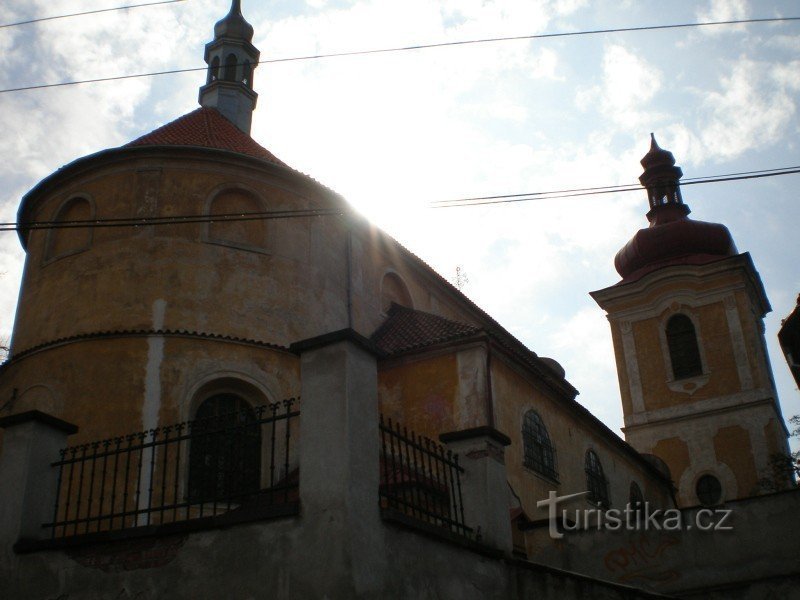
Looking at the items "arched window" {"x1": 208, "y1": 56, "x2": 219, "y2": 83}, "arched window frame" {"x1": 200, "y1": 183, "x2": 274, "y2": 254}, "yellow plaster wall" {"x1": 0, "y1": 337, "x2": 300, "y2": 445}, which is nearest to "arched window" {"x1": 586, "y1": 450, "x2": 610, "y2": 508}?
"yellow plaster wall" {"x1": 0, "y1": 337, "x2": 300, "y2": 445}

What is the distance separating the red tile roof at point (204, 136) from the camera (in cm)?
1770

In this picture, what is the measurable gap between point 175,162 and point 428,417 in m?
6.60

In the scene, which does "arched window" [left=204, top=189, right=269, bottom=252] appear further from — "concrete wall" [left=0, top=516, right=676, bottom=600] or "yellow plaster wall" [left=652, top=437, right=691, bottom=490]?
"yellow plaster wall" [left=652, top=437, right=691, bottom=490]

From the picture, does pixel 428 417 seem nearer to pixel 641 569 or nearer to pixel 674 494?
pixel 641 569

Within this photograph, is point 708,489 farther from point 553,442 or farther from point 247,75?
point 247,75

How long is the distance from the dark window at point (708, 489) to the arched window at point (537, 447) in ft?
42.6

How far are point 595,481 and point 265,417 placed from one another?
992 centimetres

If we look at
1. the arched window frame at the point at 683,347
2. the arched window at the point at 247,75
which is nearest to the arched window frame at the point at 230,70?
the arched window at the point at 247,75

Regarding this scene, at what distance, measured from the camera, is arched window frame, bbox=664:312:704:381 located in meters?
32.5

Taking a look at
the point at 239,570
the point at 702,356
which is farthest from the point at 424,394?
the point at 702,356

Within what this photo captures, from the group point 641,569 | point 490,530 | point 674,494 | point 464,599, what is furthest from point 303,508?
point 674,494

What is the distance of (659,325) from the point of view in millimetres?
33250

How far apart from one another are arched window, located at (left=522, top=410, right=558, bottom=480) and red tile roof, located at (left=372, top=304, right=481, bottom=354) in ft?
7.43

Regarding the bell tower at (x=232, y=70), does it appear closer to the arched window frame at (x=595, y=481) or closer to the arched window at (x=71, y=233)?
the arched window at (x=71, y=233)
